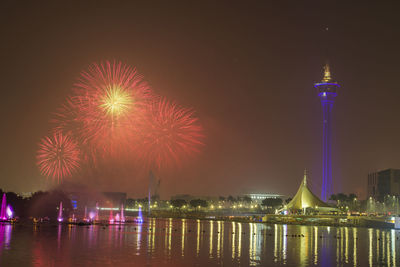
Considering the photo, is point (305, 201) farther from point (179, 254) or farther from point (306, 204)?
point (179, 254)

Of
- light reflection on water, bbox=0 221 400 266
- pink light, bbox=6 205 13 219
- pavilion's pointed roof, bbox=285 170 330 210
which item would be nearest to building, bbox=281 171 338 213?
pavilion's pointed roof, bbox=285 170 330 210

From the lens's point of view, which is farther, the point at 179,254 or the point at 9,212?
the point at 9,212

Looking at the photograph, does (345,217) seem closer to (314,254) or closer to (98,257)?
(314,254)

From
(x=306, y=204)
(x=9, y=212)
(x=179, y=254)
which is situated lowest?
(x=9, y=212)

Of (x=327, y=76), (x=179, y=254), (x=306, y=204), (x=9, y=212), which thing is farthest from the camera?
(x=327, y=76)

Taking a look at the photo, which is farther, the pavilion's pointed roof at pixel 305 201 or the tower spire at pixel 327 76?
the tower spire at pixel 327 76

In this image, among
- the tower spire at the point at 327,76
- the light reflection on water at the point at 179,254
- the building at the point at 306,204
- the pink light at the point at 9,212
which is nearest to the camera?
the light reflection on water at the point at 179,254

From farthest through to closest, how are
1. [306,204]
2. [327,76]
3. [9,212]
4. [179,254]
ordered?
[327,76], [306,204], [9,212], [179,254]

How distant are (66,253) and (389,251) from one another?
29.7 metres

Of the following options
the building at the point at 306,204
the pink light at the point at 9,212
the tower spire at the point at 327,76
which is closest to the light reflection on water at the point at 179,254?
the pink light at the point at 9,212

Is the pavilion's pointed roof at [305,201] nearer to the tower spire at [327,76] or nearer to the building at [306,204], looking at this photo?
the building at [306,204]

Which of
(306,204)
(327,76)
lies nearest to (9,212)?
(306,204)

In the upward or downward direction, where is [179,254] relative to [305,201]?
downward

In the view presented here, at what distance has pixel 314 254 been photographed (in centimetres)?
4256
